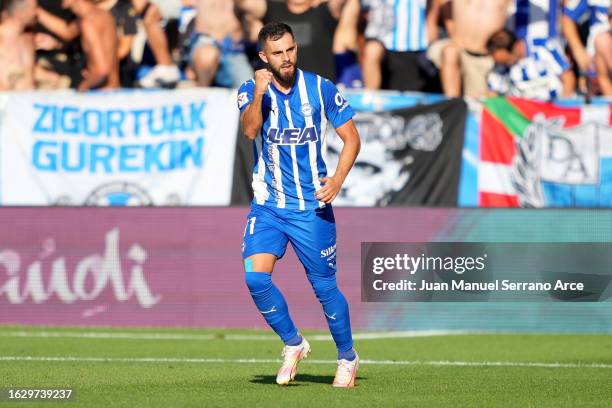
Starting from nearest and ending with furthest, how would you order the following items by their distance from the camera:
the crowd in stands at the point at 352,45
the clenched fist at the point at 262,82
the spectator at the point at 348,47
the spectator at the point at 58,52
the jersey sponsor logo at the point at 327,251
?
the clenched fist at the point at 262,82, the jersey sponsor logo at the point at 327,251, the crowd in stands at the point at 352,45, the spectator at the point at 348,47, the spectator at the point at 58,52

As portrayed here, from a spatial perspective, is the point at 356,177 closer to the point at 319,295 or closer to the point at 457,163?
the point at 457,163

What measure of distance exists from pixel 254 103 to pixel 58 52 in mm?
10873

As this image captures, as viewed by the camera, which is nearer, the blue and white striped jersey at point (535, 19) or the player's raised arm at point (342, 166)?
the player's raised arm at point (342, 166)

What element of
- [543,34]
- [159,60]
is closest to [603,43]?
[543,34]

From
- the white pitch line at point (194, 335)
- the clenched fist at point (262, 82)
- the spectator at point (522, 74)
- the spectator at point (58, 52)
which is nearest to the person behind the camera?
the clenched fist at point (262, 82)

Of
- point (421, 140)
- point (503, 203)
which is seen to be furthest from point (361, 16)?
point (503, 203)

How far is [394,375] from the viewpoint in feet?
28.9

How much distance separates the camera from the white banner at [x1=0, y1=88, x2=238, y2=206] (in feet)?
53.9

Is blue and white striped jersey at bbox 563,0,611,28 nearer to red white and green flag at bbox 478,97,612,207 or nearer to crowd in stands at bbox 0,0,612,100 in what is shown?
crowd in stands at bbox 0,0,612,100

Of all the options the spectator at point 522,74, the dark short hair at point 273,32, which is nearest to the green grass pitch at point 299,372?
the dark short hair at point 273,32

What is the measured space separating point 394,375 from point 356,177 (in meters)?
7.49

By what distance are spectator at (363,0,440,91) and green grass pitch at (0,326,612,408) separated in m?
4.84

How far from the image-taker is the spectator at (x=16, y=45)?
17.5 metres

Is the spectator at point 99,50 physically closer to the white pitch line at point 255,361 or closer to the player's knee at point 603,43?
the player's knee at point 603,43
